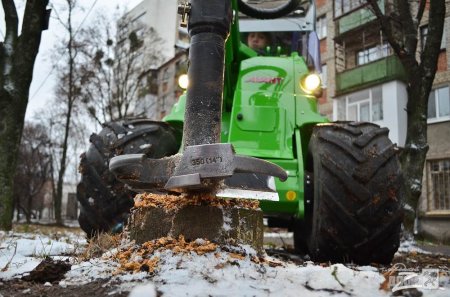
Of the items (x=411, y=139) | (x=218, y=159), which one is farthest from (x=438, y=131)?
(x=218, y=159)

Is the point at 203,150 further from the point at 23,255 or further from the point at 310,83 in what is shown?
the point at 310,83

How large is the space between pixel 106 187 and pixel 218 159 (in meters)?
2.27

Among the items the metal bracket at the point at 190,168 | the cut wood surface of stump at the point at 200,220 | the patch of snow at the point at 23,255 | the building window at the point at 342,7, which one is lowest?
the patch of snow at the point at 23,255

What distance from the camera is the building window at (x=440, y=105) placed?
19391mm

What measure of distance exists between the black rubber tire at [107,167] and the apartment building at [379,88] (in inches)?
541

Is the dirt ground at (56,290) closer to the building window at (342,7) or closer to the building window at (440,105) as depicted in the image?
the building window at (440,105)

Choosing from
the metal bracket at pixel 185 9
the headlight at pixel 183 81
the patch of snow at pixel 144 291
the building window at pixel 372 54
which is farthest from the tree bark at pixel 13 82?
the building window at pixel 372 54

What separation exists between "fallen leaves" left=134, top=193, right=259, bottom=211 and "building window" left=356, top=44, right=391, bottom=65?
19.6 m

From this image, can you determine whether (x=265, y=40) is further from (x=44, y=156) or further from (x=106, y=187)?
(x=44, y=156)

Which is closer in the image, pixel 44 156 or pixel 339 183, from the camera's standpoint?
pixel 339 183

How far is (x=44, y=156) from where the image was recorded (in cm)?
3506

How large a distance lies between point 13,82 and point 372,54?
1833cm

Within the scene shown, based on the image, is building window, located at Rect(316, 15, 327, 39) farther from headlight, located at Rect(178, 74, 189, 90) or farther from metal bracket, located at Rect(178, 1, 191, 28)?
metal bracket, located at Rect(178, 1, 191, 28)

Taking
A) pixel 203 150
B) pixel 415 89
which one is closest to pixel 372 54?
pixel 415 89
